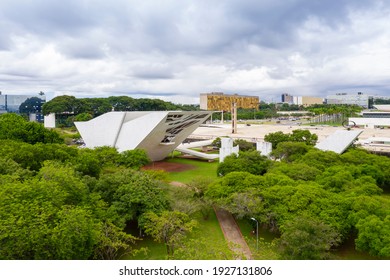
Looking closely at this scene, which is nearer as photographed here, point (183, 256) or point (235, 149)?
point (183, 256)

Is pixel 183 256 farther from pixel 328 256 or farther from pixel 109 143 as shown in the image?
pixel 109 143

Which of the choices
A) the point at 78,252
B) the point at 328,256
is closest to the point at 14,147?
the point at 78,252

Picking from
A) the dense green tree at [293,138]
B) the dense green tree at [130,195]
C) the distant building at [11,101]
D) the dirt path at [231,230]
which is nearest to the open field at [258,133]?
the dense green tree at [293,138]

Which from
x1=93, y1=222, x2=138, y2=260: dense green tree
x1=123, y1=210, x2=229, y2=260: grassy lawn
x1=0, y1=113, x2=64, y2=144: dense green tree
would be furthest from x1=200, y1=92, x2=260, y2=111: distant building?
x1=93, y1=222, x2=138, y2=260: dense green tree

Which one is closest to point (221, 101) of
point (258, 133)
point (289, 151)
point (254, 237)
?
point (258, 133)

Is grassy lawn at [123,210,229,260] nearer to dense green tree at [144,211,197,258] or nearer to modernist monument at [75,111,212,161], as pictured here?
dense green tree at [144,211,197,258]

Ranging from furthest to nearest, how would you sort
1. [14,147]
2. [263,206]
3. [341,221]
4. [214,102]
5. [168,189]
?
[214,102], [14,147], [168,189], [263,206], [341,221]
